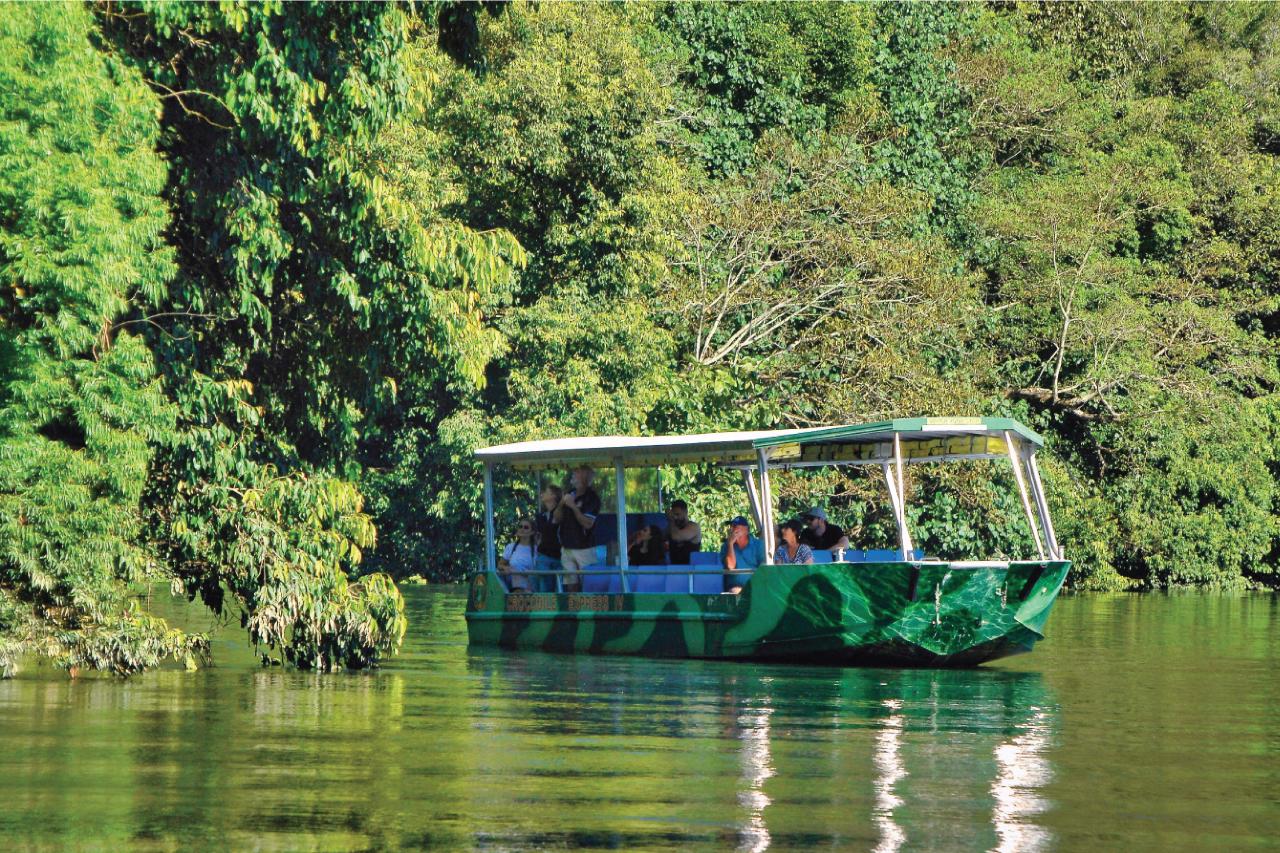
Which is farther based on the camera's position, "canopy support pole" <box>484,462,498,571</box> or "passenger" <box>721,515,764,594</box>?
"canopy support pole" <box>484,462,498,571</box>

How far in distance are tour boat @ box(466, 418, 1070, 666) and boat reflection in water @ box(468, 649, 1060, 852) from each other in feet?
1.78

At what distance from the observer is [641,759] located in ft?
36.1

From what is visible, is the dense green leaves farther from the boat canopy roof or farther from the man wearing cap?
the man wearing cap

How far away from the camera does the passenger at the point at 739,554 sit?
1934 centimetres

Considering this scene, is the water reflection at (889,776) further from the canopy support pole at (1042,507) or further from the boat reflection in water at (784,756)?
the canopy support pole at (1042,507)

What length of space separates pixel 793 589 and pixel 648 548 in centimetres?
262

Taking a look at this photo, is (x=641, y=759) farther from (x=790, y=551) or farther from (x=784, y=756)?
(x=790, y=551)

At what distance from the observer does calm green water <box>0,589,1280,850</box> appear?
28.4 ft

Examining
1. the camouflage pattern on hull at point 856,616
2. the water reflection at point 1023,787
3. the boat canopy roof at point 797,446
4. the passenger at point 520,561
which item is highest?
the boat canopy roof at point 797,446

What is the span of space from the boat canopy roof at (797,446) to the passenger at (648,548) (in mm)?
798

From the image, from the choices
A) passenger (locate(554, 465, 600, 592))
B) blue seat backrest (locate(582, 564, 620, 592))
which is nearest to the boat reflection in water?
blue seat backrest (locate(582, 564, 620, 592))

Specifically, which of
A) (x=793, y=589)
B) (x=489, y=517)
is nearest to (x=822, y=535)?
(x=793, y=589)

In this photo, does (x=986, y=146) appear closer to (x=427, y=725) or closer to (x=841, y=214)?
(x=841, y=214)

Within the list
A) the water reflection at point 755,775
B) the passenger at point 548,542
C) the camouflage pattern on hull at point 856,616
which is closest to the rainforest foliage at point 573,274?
the passenger at point 548,542
